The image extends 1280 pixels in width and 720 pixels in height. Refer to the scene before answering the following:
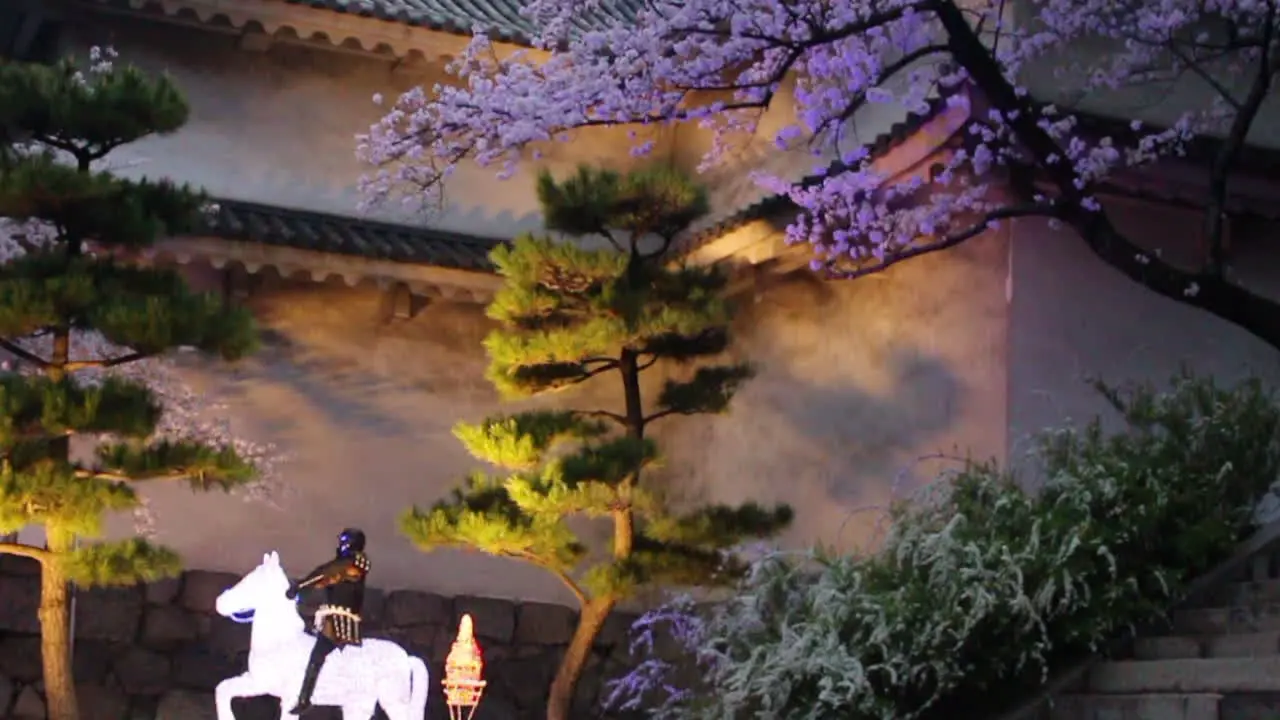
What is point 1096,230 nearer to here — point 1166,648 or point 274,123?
point 1166,648

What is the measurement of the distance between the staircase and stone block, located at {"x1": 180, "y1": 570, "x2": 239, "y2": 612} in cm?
587

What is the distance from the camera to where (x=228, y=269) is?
11.3 m

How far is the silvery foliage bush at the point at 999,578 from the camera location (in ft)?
23.9

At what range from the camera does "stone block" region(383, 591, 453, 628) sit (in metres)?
11.4

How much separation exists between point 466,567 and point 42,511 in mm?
3949

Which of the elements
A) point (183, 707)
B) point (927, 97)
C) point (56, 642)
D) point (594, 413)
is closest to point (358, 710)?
point (56, 642)

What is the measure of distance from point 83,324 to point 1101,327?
6.07 meters

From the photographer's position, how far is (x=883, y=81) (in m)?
9.57

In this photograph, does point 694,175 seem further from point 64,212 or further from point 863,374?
point 64,212

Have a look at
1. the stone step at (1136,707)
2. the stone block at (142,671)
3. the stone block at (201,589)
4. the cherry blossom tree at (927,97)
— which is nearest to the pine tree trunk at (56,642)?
the stone block at (142,671)

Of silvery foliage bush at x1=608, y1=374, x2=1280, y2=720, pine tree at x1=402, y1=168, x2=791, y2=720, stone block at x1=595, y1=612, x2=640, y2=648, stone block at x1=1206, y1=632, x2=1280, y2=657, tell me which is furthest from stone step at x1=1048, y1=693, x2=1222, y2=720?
stone block at x1=595, y1=612, x2=640, y2=648

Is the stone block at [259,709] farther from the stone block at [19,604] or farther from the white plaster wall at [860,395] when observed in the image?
the white plaster wall at [860,395]

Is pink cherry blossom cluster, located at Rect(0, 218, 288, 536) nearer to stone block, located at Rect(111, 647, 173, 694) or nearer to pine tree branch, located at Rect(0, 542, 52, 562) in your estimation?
stone block, located at Rect(111, 647, 173, 694)

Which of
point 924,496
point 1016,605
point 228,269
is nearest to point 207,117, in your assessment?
point 228,269
